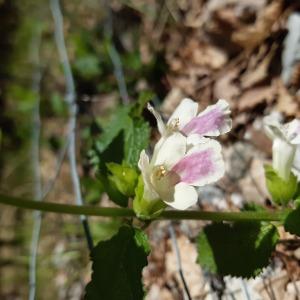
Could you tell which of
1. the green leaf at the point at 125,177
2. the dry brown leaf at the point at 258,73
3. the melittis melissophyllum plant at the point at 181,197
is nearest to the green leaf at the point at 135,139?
the melittis melissophyllum plant at the point at 181,197

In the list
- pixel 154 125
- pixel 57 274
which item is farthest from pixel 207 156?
pixel 57 274

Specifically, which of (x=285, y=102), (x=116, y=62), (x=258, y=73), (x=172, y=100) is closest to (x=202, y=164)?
(x=285, y=102)

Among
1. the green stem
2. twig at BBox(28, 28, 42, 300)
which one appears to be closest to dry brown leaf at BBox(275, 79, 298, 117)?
the green stem

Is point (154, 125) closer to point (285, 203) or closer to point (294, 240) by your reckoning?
point (294, 240)

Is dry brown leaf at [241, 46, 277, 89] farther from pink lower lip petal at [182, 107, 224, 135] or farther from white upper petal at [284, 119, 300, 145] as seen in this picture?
pink lower lip petal at [182, 107, 224, 135]

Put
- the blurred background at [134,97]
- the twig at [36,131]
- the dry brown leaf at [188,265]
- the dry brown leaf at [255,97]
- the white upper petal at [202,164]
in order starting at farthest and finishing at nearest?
the twig at [36,131]
the dry brown leaf at [255,97]
the blurred background at [134,97]
the dry brown leaf at [188,265]
the white upper petal at [202,164]

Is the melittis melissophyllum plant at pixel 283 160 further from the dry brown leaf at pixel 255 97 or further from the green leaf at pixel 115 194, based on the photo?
the dry brown leaf at pixel 255 97
